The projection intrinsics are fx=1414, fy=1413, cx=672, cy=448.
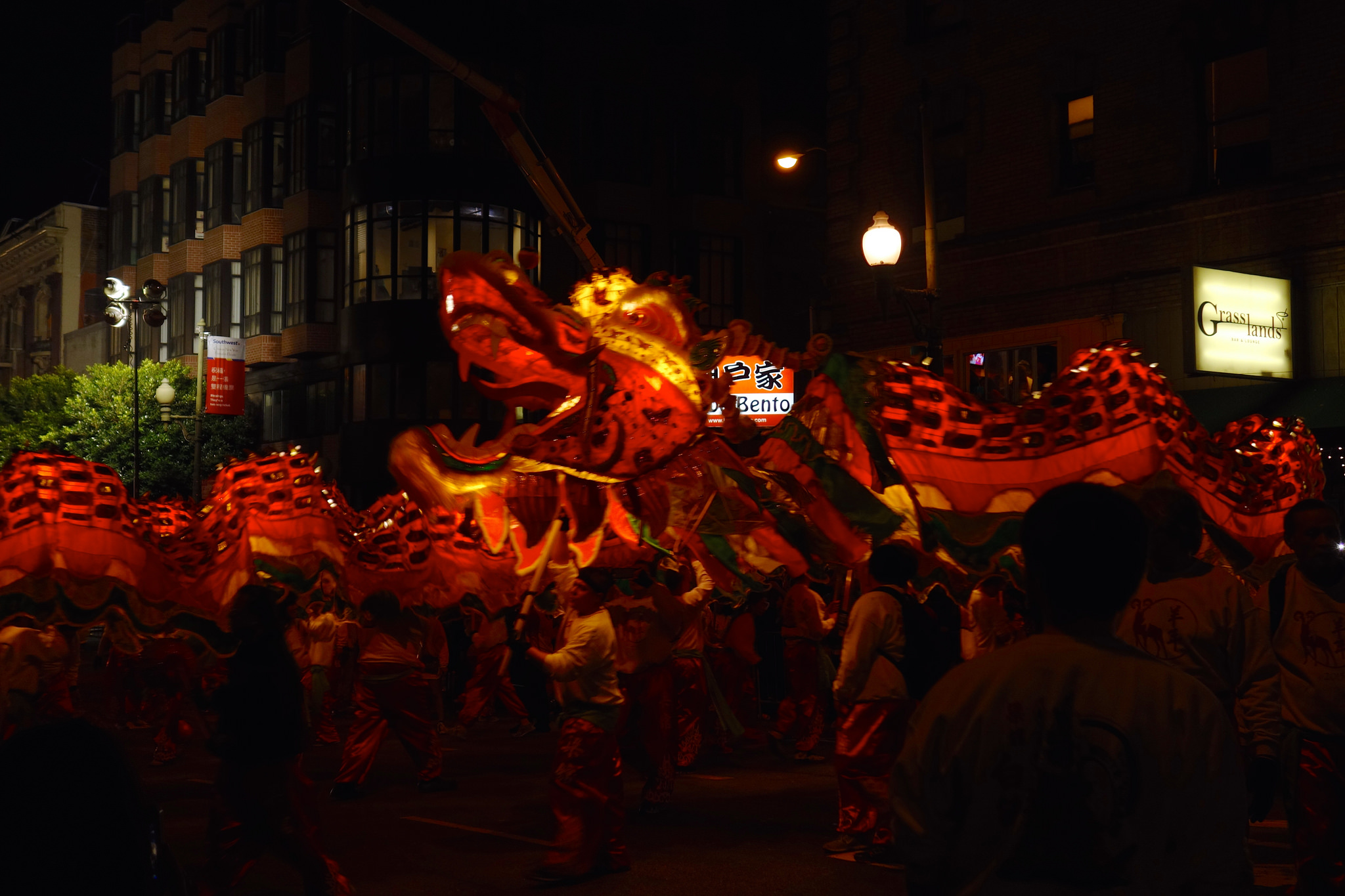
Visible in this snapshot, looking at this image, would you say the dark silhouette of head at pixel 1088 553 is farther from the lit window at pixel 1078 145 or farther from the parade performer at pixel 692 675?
the lit window at pixel 1078 145

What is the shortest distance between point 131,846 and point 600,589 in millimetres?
5334

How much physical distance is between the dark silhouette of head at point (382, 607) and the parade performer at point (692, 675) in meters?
2.39

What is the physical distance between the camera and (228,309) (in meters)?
40.9

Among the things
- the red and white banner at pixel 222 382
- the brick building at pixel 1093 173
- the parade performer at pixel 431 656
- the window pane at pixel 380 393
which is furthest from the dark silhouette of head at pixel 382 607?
the red and white banner at pixel 222 382

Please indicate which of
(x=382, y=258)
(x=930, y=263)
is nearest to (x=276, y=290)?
(x=382, y=258)

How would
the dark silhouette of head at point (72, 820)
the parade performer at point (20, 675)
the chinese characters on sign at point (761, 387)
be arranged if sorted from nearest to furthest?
the dark silhouette of head at point (72, 820)
the parade performer at point (20, 675)
the chinese characters on sign at point (761, 387)

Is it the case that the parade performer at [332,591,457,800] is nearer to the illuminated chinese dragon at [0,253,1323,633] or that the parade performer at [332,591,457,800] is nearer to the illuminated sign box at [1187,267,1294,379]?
the illuminated chinese dragon at [0,253,1323,633]

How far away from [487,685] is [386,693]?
17.1ft

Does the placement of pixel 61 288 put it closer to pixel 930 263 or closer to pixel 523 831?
pixel 930 263

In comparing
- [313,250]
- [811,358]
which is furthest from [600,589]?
[313,250]

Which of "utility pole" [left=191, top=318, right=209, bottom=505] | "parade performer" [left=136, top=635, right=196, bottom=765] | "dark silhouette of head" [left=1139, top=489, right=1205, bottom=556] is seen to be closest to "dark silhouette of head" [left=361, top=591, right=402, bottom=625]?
"parade performer" [left=136, top=635, right=196, bottom=765]

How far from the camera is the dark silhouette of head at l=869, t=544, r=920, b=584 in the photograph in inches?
328

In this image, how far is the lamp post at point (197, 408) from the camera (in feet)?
107

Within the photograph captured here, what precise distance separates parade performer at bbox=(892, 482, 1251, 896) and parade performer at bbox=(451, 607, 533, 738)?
44.8 feet
